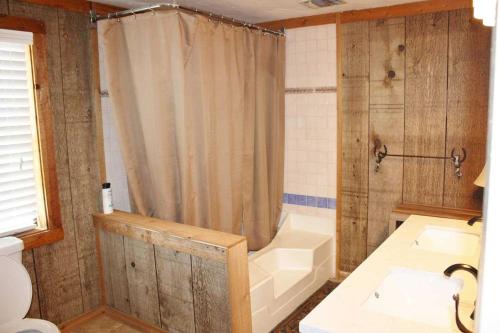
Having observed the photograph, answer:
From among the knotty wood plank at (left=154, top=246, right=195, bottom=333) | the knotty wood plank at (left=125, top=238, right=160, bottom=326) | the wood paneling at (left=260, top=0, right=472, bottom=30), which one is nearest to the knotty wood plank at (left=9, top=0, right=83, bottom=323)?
the knotty wood plank at (left=125, top=238, right=160, bottom=326)

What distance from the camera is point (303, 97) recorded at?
11.3 feet

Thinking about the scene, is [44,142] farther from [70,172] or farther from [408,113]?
[408,113]

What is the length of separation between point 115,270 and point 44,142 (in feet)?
3.15

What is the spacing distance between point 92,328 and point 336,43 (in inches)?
108

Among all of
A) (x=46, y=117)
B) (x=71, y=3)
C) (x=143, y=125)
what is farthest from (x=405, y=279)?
(x=71, y=3)

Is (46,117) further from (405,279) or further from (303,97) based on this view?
(405,279)

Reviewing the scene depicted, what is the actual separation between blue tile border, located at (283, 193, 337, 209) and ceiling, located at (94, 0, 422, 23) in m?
1.50

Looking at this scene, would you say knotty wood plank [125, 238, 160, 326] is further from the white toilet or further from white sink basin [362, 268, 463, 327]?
white sink basin [362, 268, 463, 327]

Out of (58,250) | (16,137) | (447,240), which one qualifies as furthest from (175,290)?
(447,240)

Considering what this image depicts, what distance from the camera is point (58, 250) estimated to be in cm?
259

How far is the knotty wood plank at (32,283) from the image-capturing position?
2422 mm

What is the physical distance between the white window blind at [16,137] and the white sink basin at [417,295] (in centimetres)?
205

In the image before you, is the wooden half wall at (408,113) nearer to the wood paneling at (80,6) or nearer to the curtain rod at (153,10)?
the curtain rod at (153,10)

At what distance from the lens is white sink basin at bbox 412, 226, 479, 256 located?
2.29m
